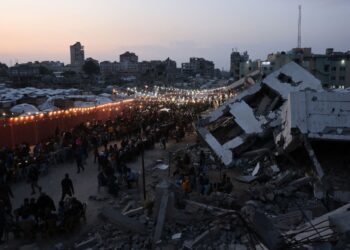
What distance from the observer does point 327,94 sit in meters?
17.8

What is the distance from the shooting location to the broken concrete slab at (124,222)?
10875 mm

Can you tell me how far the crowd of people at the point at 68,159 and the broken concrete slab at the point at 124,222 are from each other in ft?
4.44

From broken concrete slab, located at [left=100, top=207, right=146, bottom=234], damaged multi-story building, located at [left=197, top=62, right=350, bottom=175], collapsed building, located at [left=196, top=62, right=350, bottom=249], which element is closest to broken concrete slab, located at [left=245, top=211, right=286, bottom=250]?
collapsed building, located at [left=196, top=62, right=350, bottom=249]

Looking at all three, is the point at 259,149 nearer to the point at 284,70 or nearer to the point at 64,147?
the point at 284,70

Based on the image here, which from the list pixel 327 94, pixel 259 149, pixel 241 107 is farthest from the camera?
pixel 241 107

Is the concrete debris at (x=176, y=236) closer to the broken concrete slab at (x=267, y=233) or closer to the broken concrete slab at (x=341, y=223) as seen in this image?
the broken concrete slab at (x=267, y=233)

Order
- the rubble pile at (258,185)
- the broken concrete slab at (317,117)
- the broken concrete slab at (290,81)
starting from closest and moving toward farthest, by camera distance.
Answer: the rubble pile at (258,185), the broken concrete slab at (317,117), the broken concrete slab at (290,81)

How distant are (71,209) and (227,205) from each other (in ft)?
15.5

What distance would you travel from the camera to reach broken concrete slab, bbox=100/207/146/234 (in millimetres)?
10875

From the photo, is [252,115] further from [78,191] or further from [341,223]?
[341,223]

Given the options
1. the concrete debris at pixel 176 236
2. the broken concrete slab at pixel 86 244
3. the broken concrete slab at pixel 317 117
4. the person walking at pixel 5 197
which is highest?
the broken concrete slab at pixel 317 117

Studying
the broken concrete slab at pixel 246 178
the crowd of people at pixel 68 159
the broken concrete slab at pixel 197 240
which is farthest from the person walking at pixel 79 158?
the broken concrete slab at pixel 197 240

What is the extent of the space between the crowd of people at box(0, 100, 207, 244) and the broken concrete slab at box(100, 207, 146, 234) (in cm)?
135

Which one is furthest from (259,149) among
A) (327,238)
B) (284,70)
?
(327,238)
